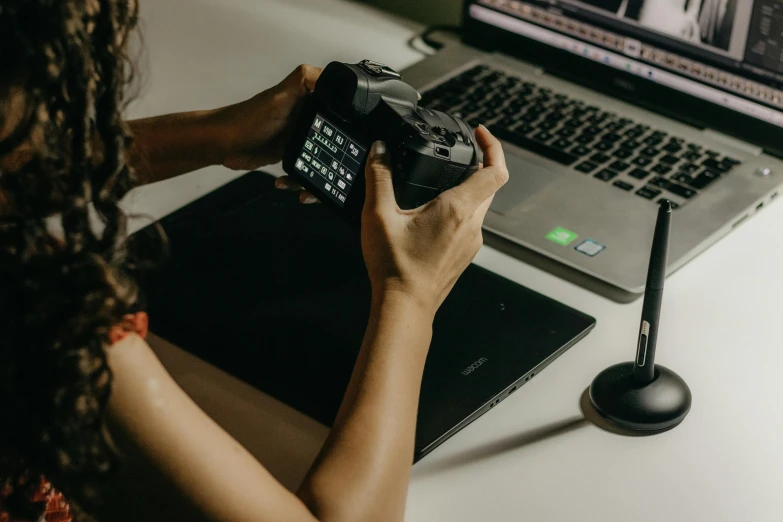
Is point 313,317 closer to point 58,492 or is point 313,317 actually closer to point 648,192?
point 58,492

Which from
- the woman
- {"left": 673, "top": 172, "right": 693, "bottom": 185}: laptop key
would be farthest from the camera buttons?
{"left": 673, "top": 172, "right": 693, "bottom": 185}: laptop key

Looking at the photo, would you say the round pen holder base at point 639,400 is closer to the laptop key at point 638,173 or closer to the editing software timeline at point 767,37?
the laptop key at point 638,173

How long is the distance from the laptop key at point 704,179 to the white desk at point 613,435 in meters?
0.06

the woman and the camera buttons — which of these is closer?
the woman

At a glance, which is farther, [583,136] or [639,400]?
[583,136]

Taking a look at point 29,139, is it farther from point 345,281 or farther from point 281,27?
point 281,27

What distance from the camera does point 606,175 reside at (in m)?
0.92

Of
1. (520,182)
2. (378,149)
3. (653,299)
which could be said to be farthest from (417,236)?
(520,182)

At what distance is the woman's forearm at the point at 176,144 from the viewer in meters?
0.84

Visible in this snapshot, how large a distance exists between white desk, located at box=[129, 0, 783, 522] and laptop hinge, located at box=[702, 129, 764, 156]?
0.07 meters

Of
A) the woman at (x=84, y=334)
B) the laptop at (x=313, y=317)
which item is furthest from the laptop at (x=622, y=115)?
the woman at (x=84, y=334)

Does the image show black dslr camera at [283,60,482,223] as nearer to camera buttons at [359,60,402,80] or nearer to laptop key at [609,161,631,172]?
camera buttons at [359,60,402,80]

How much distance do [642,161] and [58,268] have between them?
63 cm

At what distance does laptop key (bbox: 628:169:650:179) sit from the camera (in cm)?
91
